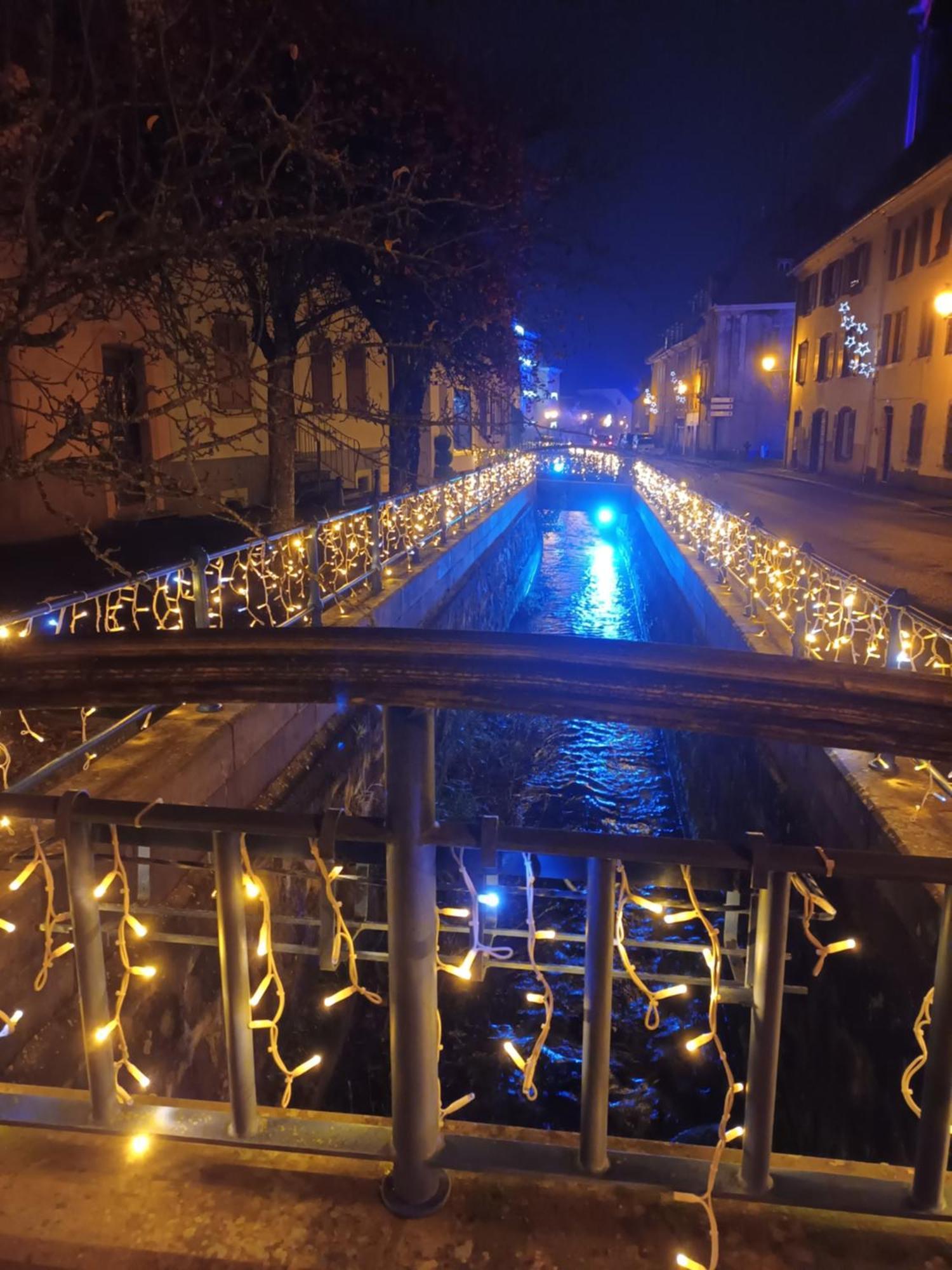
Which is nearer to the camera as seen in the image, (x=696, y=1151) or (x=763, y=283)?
(x=696, y=1151)

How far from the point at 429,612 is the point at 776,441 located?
144 feet

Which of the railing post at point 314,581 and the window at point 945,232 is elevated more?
the window at point 945,232

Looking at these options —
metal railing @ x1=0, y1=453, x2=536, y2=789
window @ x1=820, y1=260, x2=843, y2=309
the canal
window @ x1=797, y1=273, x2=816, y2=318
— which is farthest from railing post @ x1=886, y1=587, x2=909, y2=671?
window @ x1=797, y1=273, x2=816, y2=318

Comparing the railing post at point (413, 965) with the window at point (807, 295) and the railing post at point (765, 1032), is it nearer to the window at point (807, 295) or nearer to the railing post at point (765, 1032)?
the railing post at point (765, 1032)

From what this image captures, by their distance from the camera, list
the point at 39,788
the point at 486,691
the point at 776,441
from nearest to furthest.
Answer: the point at 486,691, the point at 39,788, the point at 776,441

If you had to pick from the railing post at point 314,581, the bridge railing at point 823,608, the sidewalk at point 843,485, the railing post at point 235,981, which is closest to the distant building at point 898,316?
the sidewalk at point 843,485

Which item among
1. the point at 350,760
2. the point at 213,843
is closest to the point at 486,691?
the point at 213,843

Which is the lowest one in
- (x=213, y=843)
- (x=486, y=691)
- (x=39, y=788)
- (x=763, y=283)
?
(x=39, y=788)

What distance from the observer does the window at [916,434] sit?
974 inches

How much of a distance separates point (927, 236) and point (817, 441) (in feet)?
37.8

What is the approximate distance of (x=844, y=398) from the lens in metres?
31.7

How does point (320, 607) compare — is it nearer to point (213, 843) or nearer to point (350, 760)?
point (350, 760)

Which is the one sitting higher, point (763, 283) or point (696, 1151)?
point (763, 283)

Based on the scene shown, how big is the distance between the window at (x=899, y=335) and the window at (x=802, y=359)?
10.2 meters
